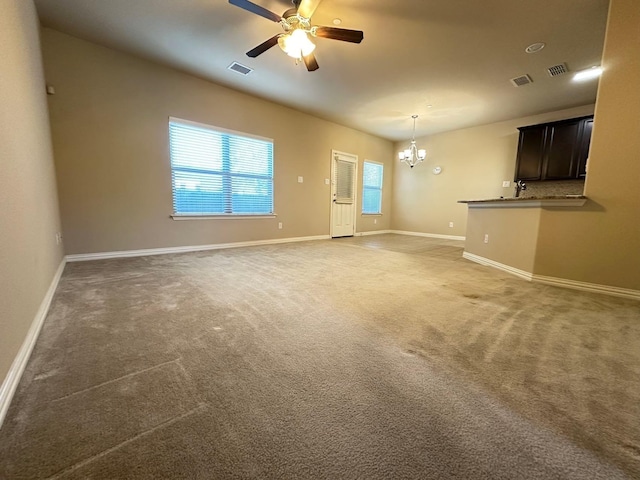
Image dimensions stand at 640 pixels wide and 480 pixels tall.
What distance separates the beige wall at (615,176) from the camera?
7.78 ft

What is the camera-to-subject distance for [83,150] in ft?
11.0

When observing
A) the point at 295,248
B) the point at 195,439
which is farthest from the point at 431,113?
the point at 195,439

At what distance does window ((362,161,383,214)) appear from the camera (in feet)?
24.0

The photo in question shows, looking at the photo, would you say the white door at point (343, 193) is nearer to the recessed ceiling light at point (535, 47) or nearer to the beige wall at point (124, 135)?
the beige wall at point (124, 135)

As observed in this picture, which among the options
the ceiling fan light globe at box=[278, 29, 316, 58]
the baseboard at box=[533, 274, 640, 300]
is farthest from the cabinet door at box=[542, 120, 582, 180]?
the ceiling fan light globe at box=[278, 29, 316, 58]

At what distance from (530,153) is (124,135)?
7273 millimetres

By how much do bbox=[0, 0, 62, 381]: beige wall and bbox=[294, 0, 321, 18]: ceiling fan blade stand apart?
1.99 meters

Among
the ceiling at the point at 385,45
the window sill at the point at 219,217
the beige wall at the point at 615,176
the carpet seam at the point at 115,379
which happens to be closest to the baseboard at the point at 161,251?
the window sill at the point at 219,217

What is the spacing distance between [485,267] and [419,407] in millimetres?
3266

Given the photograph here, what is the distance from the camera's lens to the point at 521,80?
13.0 feet

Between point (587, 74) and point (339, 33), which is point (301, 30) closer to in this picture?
point (339, 33)

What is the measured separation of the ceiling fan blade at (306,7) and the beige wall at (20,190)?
1987mm

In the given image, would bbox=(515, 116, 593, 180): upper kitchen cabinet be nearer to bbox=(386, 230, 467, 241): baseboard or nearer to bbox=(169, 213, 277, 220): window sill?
bbox=(386, 230, 467, 241): baseboard

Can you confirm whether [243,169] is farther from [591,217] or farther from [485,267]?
[591,217]
